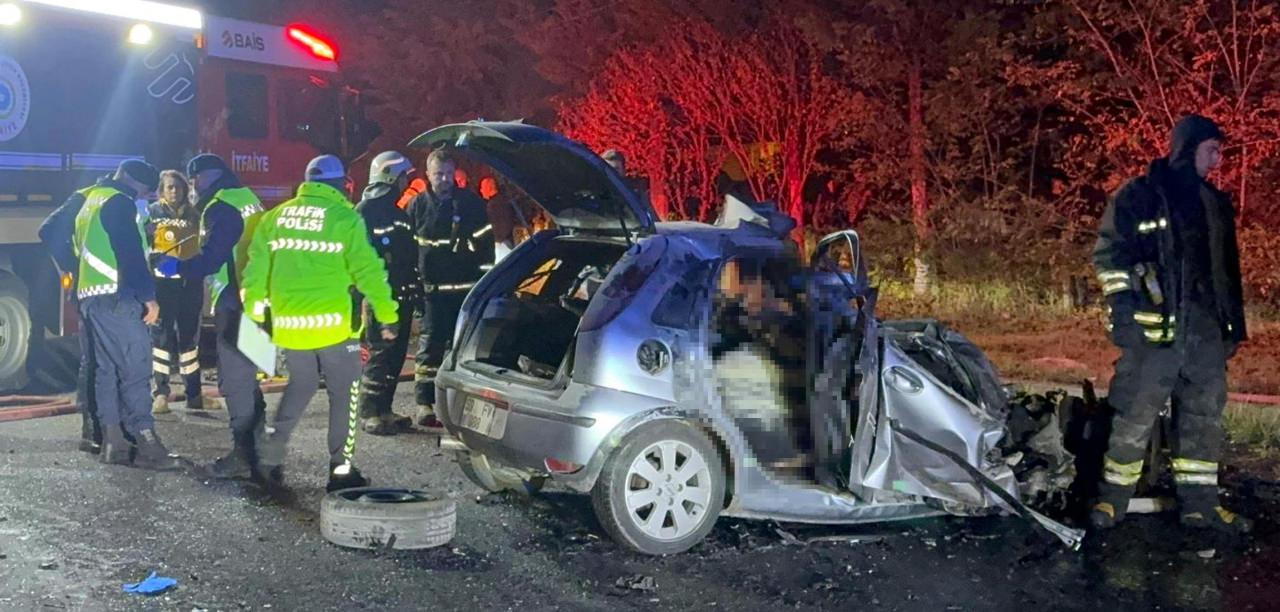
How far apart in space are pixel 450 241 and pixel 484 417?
2.72m

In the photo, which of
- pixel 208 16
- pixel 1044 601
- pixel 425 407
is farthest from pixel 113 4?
pixel 1044 601

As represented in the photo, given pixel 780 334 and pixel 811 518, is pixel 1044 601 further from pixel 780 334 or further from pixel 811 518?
pixel 780 334

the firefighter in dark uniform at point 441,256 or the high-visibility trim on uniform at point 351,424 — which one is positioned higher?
the firefighter in dark uniform at point 441,256

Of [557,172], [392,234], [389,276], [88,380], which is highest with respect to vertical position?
[557,172]

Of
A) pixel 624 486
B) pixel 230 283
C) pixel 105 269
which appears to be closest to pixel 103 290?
pixel 105 269

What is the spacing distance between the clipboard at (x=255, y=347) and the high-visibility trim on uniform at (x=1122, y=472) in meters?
4.22

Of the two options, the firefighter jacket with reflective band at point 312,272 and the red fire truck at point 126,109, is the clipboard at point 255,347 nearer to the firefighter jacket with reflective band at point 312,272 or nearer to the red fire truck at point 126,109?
the firefighter jacket with reflective band at point 312,272

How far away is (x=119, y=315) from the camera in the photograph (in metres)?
7.42

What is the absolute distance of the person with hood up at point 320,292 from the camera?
21.5ft

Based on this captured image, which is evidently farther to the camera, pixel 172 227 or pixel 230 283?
pixel 172 227

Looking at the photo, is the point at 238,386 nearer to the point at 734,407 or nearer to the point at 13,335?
the point at 734,407

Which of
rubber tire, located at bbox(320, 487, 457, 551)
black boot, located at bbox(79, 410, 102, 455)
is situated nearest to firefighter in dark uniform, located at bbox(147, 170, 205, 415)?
black boot, located at bbox(79, 410, 102, 455)

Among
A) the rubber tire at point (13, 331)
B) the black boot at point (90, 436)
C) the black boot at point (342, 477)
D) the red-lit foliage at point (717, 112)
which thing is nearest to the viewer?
the black boot at point (342, 477)

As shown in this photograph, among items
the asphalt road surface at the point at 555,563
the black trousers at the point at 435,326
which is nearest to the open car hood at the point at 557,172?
the asphalt road surface at the point at 555,563
